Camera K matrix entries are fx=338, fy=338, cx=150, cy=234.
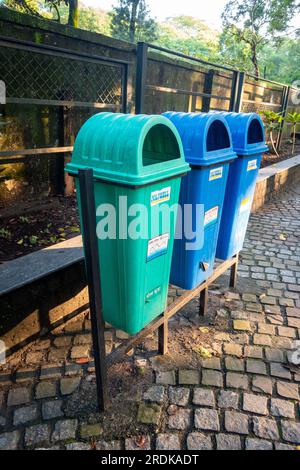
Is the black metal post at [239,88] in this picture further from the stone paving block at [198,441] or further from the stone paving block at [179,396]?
the stone paving block at [198,441]

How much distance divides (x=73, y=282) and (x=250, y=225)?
3695 mm

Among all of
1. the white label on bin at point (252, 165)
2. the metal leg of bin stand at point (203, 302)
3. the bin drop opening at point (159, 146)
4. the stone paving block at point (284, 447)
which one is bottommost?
the stone paving block at point (284, 447)

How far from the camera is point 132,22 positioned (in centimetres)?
2448

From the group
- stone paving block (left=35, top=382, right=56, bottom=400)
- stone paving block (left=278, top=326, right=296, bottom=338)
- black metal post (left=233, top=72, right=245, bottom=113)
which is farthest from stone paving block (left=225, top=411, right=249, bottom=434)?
black metal post (left=233, top=72, right=245, bottom=113)

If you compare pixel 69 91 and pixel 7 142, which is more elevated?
pixel 69 91

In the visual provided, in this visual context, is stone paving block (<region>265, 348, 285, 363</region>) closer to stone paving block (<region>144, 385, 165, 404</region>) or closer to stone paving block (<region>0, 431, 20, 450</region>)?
→ stone paving block (<region>144, 385, 165, 404</region>)

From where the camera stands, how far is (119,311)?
2.20 meters

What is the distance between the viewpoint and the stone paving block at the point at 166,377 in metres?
2.39

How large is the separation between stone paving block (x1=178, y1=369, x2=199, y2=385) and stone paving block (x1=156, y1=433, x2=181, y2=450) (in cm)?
42

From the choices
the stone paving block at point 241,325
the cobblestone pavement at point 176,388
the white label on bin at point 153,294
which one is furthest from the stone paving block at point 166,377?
the stone paving block at point 241,325

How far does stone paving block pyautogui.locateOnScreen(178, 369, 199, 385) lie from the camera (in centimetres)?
239
